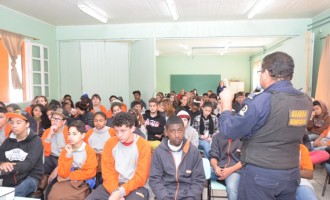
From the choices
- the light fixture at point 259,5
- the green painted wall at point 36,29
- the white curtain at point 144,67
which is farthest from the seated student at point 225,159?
the green painted wall at point 36,29

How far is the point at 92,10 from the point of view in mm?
5910

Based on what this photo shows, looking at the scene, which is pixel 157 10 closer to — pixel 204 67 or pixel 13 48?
pixel 13 48

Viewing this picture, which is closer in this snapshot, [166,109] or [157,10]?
[166,109]

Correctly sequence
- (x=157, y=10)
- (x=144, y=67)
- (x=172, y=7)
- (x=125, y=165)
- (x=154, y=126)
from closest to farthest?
1. (x=125, y=165)
2. (x=154, y=126)
3. (x=172, y=7)
4. (x=157, y=10)
5. (x=144, y=67)

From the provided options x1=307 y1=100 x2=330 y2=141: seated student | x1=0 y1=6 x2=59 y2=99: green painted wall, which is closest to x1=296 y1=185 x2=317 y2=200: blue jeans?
x1=307 y1=100 x2=330 y2=141: seated student

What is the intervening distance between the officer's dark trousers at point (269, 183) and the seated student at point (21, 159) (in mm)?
1987

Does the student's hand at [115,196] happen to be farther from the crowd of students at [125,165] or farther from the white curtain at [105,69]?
the white curtain at [105,69]

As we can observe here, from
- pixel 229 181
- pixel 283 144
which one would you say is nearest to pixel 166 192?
pixel 229 181

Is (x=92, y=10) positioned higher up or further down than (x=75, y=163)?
higher up

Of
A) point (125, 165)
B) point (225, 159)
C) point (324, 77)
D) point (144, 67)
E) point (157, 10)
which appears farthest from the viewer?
point (144, 67)

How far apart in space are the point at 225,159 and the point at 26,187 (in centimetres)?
201

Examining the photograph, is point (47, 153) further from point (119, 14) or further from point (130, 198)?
point (119, 14)

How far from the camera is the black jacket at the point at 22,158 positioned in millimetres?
2566

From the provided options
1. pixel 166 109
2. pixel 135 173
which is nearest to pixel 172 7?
pixel 166 109
